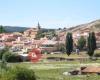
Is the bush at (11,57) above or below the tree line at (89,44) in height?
below

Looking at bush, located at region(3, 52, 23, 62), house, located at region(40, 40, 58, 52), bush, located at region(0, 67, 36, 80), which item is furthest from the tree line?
bush, located at region(0, 67, 36, 80)

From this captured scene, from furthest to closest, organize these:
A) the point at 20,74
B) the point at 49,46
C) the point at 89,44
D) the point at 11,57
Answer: the point at 49,46 → the point at 89,44 → the point at 11,57 → the point at 20,74

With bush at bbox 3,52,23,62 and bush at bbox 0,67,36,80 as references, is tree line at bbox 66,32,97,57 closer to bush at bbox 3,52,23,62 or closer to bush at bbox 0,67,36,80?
bush at bbox 3,52,23,62

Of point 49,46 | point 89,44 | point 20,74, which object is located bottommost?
point 20,74

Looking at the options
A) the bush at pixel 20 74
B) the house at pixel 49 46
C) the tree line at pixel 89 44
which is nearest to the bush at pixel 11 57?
the tree line at pixel 89 44

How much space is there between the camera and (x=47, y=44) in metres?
104

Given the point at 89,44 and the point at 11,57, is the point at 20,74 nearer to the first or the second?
the point at 11,57

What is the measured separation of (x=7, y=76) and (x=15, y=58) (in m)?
37.5

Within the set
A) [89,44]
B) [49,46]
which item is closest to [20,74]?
[89,44]

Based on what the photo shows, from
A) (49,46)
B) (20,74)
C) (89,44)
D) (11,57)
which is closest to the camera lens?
(20,74)

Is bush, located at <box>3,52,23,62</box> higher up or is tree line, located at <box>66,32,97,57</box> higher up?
tree line, located at <box>66,32,97,57</box>

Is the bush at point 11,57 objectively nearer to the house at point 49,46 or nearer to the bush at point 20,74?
the house at point 49,46

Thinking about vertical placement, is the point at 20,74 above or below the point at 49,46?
below

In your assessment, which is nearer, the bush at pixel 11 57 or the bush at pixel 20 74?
the bush at pixel 20 74
